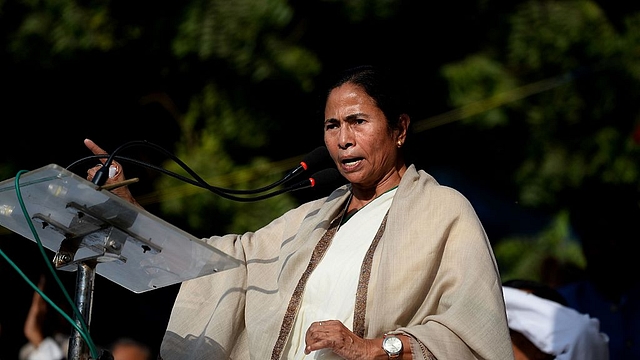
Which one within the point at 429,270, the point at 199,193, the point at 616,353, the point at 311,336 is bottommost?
the point at 311,336

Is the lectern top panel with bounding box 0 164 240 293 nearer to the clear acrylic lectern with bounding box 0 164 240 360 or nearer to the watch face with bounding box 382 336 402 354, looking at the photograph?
the clear acrylic lectern with bounding box 0 164 240 360

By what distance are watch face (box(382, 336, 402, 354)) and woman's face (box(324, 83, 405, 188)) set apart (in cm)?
68

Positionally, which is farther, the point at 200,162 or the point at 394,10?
the point at 394,10

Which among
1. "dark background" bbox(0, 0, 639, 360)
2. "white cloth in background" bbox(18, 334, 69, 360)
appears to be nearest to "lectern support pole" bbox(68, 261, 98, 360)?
"white cloth in background" bbox(18, 334, 69, 360)

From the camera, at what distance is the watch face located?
3.15 m

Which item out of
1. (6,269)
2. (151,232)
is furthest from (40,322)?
(151,232)

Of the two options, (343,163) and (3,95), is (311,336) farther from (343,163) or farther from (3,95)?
(3,95)

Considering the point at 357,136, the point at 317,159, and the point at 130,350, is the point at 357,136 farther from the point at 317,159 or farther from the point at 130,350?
the point at 130,350

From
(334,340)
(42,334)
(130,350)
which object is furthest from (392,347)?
(42,334)

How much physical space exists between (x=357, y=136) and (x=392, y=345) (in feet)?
2.56

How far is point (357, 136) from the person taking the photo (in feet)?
11.9

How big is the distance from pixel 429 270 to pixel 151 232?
2.82 feet

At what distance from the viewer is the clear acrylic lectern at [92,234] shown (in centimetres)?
293

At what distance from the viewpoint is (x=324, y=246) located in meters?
3.67
